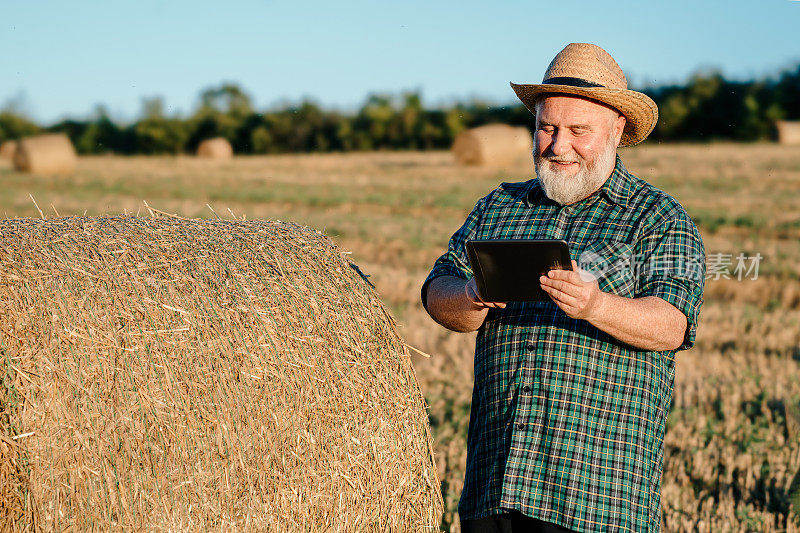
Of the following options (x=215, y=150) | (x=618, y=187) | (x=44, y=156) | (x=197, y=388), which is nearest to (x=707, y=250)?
(x=618, y=187)

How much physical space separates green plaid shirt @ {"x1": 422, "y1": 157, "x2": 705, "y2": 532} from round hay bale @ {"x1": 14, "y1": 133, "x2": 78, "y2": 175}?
30.7 meters

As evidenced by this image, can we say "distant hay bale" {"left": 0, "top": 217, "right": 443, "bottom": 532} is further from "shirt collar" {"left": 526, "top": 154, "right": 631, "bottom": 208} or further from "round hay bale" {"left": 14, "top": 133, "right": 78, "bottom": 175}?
"round hay bale" {"left": 14, "top": 133, "right": 78, "bottom": 175}

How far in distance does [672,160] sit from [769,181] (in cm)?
640

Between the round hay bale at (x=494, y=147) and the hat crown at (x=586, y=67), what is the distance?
2530 cm

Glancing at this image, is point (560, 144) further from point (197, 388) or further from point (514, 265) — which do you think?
point (197, 388)

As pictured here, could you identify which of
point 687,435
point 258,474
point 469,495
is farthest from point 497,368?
point 687,435

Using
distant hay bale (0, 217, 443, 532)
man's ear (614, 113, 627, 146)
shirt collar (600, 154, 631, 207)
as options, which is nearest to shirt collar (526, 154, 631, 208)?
shirt collar (600, 154, 631, 207)

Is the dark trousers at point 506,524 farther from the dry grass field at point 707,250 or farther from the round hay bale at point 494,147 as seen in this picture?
the round hay bale at point 494,147

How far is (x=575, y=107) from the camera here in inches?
125

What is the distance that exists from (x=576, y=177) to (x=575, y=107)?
0.26 metres

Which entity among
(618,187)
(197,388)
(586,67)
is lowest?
(197,388)

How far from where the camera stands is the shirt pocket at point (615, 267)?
121 inches

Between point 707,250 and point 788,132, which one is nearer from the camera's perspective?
point 707,250

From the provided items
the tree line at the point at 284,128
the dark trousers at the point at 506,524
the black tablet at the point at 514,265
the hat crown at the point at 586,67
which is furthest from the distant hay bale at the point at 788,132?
the black tablet at the point at 514,265
